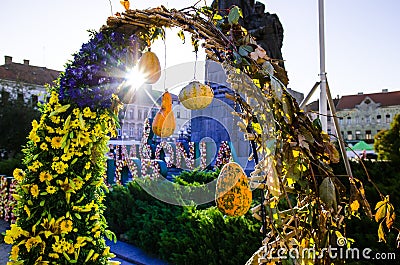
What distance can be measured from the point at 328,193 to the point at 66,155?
1.67 m

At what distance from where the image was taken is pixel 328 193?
1.07m

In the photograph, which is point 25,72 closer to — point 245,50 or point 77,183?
point 77,183

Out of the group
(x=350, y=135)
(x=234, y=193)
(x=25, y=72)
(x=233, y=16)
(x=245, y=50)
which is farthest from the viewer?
(x=350, y=135)

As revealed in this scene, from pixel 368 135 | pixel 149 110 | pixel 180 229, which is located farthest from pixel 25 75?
pixel 368 135

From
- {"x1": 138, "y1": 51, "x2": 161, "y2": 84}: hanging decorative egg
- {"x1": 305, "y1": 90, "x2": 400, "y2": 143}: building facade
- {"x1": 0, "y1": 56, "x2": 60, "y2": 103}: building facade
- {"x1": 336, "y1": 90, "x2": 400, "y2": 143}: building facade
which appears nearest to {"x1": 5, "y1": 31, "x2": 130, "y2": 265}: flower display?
{"x1": 138, "y1": 51, "x2": 161, "y2": 84}: hanging decorative egg

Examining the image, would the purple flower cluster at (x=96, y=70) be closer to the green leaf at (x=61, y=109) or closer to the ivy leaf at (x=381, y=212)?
the green leaf at (x=61, y=109)

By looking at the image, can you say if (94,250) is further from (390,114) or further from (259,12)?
(390,114)

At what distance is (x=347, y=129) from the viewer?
4756 cm

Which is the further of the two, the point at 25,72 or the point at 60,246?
the point at 25,72

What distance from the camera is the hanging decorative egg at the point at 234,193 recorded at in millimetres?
1565

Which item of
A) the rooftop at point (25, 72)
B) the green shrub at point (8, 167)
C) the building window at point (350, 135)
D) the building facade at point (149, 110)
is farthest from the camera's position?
the building window at point (350, 135)

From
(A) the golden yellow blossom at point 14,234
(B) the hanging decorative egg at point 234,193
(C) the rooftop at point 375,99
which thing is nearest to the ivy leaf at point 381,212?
(B) the hanging decorative egg at point 234,193

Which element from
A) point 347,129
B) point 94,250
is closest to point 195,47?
point 94,250

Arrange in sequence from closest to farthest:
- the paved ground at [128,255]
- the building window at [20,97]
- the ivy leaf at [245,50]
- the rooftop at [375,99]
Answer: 1. the ivy leaf at [245,50]
2. the paved ground at [128,255]
3. the building window at [20,97]
4. the rooftop at [375,99]
